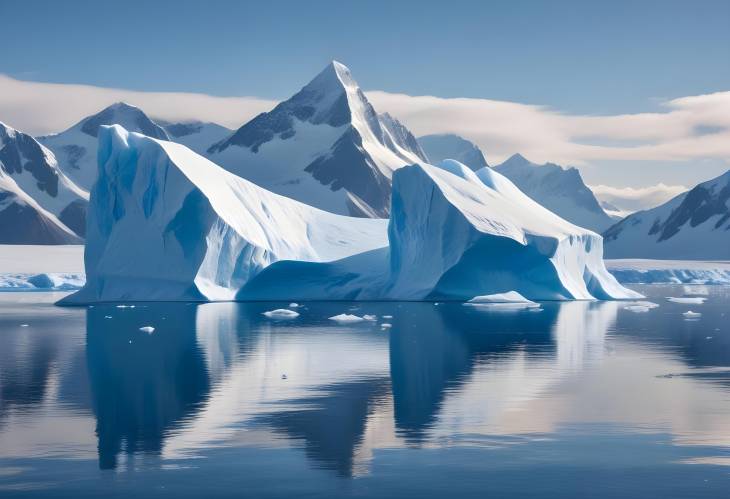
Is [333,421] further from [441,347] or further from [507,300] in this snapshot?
[507,300]

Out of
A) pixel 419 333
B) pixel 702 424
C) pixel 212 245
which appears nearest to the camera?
pixel 702 424

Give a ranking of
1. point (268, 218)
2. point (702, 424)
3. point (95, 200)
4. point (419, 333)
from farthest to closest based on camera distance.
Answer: point (268, 218)
point (95, 200)
point (419, 333)
point (702, 424)

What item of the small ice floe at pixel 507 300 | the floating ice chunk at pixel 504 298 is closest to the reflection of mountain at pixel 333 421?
the small ice floe at pixel 507 300

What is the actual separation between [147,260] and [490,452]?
38775 millimetres

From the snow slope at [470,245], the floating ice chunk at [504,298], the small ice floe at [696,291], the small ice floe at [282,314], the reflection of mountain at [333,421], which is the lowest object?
the reflection of mountain at [333,421]

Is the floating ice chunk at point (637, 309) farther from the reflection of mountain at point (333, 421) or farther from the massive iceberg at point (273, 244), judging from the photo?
the reflection of mountain at point (333, 421)

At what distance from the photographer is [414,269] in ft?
174

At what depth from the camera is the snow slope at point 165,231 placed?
2016 inches

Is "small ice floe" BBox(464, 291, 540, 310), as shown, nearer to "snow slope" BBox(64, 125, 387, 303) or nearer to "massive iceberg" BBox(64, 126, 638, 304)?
"massive iceberg" BBox(64, 126, 638, 304)

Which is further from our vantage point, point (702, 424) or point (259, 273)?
point (259, 273)

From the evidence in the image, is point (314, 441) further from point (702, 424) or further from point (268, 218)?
point (268, 218)

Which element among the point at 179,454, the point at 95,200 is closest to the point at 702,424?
the point at 179,454

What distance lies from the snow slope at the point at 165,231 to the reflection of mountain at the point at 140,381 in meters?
10.8

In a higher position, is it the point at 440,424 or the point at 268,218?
the point at 268,218
